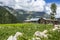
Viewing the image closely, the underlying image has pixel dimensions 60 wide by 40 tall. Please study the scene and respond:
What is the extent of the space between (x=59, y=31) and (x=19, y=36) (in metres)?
5.38

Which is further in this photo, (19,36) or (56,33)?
(56,33)

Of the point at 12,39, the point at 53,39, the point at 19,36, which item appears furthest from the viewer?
the point at 53,39

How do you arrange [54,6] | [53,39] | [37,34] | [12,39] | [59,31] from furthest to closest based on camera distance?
[54,6]
[59,31]
[53,39]
[37,34]
[12,39]

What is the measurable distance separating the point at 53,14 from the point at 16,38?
61.5 meters

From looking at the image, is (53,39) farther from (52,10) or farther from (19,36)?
(52,10)

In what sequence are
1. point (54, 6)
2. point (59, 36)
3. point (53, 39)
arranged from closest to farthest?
point (53, 39), point (59, 36), point (54, 6)

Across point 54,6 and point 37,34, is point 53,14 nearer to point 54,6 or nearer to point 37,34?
point 54,6

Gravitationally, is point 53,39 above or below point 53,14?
above

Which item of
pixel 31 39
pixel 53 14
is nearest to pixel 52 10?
pixel 53 14

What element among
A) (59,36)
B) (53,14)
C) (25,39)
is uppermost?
(25,39)

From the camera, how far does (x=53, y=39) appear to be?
1214cm

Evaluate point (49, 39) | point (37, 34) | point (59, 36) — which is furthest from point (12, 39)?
point (59, 36)

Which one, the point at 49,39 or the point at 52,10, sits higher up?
the point at 49,39

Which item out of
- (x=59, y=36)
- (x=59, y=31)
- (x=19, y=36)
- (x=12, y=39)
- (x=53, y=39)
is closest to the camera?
(x=12, y=39)
